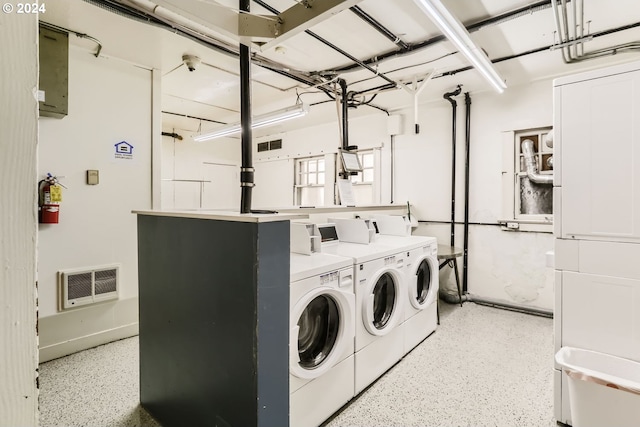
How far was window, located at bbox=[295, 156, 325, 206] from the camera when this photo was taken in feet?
20.8

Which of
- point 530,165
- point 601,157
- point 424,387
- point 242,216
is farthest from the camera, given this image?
point 530,165

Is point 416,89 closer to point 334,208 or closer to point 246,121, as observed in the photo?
point 334,208

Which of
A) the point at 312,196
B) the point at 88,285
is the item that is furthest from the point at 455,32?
the point at 312,196

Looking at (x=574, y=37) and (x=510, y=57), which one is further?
(x=510, y=57)

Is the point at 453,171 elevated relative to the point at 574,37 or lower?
lower

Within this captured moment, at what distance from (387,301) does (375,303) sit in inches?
5.4

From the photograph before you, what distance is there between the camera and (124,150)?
10.7 feet

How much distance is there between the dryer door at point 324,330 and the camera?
1945 millimetres

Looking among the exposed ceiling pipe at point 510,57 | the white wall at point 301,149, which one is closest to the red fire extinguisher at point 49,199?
the exposed ceiling pipe at point 510,57

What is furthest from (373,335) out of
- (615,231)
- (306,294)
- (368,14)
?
(368,14)

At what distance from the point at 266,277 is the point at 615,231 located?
1.89 meters

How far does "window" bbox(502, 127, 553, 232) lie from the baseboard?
450cm

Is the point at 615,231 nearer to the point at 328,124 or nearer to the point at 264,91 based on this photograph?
the point at 264,91

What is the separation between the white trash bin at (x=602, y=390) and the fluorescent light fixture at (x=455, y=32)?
2132 millimetres
